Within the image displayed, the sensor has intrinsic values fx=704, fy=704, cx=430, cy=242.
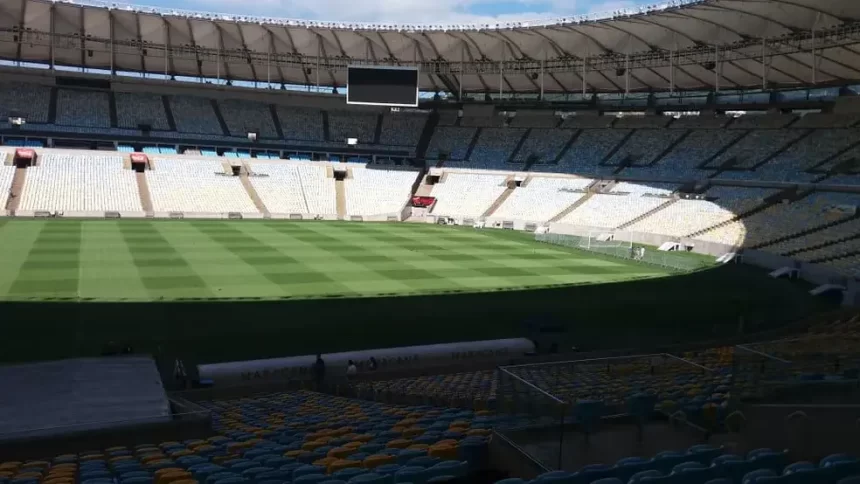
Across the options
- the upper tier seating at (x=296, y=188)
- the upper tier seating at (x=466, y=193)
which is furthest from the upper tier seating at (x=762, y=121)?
the upper tier seating at (x=296, y=188)

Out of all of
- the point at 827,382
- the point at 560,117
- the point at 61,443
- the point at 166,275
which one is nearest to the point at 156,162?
the point at 166,275

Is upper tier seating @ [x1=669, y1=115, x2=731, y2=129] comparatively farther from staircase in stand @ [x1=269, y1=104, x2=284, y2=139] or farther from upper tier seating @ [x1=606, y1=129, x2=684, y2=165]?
staircase in stand @ [x1=269, y1=104, x2=284, y2=139]

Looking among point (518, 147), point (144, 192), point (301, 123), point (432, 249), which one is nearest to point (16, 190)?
point (144, 192)

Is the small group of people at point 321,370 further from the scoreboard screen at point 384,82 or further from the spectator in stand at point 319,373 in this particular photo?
the scoreboard screen at point 384,82

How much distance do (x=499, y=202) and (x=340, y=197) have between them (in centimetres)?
1317

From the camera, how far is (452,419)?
9.94 metres

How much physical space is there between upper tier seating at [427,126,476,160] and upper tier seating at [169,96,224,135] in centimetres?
1963

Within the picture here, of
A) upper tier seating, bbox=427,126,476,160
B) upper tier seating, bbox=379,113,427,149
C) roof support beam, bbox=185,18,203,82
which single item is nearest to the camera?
roof support beam, bbox=185,18,203,82

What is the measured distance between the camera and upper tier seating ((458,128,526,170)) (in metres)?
63.6

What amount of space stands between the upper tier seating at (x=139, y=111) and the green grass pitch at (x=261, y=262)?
16545mm

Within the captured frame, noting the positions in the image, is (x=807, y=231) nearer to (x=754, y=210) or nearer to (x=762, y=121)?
(x=754, y=210)

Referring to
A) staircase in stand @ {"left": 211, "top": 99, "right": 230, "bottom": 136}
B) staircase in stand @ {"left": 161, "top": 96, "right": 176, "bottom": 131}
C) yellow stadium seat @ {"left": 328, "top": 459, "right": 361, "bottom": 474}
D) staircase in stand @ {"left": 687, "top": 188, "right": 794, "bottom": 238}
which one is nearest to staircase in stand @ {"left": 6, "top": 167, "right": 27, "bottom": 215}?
staircase in stand @ {"left": 161, "top": 96, "right": 176, "bottom": 131}

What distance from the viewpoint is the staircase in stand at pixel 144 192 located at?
164ft

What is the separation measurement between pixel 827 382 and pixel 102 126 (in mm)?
59872
